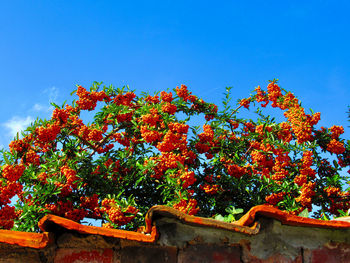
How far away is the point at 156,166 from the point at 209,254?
2926 mm

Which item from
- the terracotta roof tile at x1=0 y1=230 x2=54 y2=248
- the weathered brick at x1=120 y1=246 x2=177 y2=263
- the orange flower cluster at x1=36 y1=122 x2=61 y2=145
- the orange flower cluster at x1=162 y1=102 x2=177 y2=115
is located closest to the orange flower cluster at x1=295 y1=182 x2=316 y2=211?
the orange flower cluster at x1=162 y1=102 x2=177 y2=115

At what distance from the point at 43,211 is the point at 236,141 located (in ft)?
11.4

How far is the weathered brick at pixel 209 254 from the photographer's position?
2.45 metres

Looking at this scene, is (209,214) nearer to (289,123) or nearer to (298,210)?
(298,210)

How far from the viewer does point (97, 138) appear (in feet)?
19.4

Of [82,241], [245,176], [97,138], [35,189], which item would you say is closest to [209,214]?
[245,176]

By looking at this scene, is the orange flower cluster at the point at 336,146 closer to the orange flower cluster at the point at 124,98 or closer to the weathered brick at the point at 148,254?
the orange flower cluster at the point at 124,98

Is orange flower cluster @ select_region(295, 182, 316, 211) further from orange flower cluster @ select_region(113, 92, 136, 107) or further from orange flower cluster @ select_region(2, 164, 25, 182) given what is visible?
orange flower cluster @ select_region(2, 164, 25, 182)

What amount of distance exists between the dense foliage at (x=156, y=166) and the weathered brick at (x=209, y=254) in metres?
2.06

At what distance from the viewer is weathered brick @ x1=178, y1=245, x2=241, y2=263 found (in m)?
2.45

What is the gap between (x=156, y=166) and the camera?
537 centimetres

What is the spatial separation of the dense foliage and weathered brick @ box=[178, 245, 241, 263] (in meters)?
2.06

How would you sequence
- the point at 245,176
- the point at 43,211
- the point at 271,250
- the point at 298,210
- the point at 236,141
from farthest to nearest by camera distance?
the point at 236,141
the point at 245,176
the point at 298,210
the point at 43,211
the point at 271,250

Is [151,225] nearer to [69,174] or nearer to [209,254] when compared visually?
[209,254]
